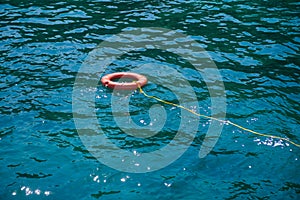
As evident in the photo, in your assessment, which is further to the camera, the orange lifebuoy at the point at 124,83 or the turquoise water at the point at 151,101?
the orange lifebuoy at the point at 124,83

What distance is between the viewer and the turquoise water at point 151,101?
6.00m

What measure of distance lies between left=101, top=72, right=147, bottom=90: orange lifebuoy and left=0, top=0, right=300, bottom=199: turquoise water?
0.68ft

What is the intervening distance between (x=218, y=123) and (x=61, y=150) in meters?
3.07

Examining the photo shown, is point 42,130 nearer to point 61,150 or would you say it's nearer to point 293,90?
point 61,150

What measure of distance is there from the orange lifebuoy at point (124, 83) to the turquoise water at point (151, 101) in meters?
0.21

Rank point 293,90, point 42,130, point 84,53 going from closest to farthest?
point 42,130
point 293,90
point 84,53

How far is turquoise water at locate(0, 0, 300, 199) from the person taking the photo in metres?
6.00

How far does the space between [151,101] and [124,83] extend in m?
0.90

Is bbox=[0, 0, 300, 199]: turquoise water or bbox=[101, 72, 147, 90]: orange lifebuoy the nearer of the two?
bbox=[0, 0, 300, 199]: turquoise water

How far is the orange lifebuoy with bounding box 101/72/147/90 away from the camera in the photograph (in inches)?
333

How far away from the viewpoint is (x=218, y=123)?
24.5ft

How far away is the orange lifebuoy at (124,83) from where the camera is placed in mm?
8453

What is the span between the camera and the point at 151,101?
8188mm

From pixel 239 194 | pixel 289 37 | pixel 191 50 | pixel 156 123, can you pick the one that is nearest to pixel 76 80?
pixel 156 123
